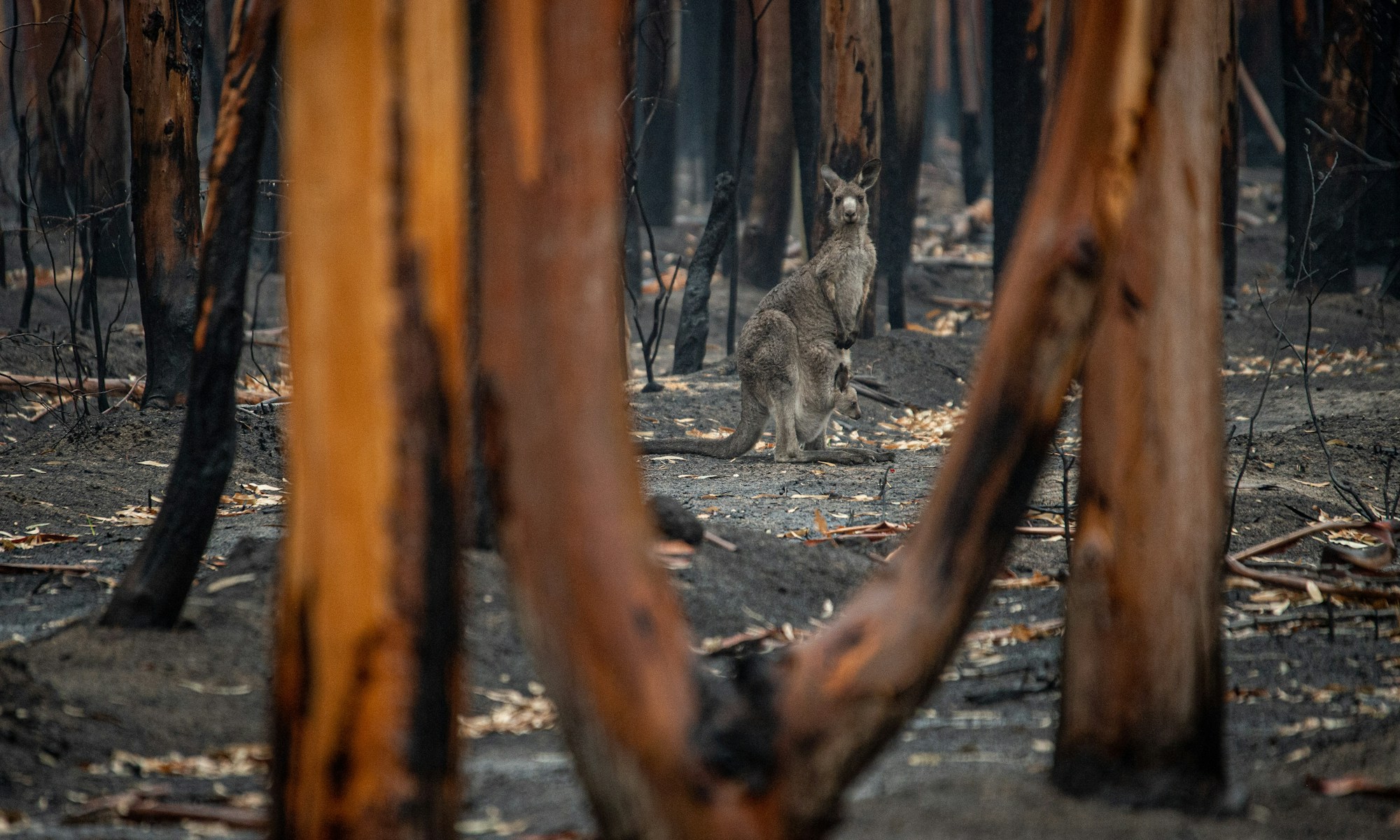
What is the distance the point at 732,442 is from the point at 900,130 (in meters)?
7.78

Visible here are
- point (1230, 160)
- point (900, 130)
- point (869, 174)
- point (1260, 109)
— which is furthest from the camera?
point (1260, 109)

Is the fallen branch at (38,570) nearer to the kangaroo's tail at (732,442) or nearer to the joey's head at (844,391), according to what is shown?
the kangaroo's tail at (732,442)

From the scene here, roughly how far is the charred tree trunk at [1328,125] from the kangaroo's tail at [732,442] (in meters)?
6.73

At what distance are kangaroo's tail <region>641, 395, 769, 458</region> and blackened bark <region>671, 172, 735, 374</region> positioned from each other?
292 cm

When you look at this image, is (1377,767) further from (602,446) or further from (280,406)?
(280,406)

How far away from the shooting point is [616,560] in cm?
171

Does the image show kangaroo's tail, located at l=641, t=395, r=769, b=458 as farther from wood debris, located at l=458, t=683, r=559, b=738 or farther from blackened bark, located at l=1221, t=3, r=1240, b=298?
blackened bark, located at l=1221, t=3, r=1240, b=298

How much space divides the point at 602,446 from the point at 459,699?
0.48m

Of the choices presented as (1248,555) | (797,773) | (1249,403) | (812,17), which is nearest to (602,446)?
(797,773)

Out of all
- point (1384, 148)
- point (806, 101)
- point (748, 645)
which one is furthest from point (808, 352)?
point (1384, 148)

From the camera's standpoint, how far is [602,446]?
175 cm

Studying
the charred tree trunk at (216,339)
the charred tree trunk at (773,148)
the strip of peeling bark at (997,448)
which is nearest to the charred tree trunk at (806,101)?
the charred tree trunk at (773,148)

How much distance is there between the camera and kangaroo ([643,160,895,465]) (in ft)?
25.7

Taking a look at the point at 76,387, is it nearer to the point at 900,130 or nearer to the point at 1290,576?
the point at 1290,576
